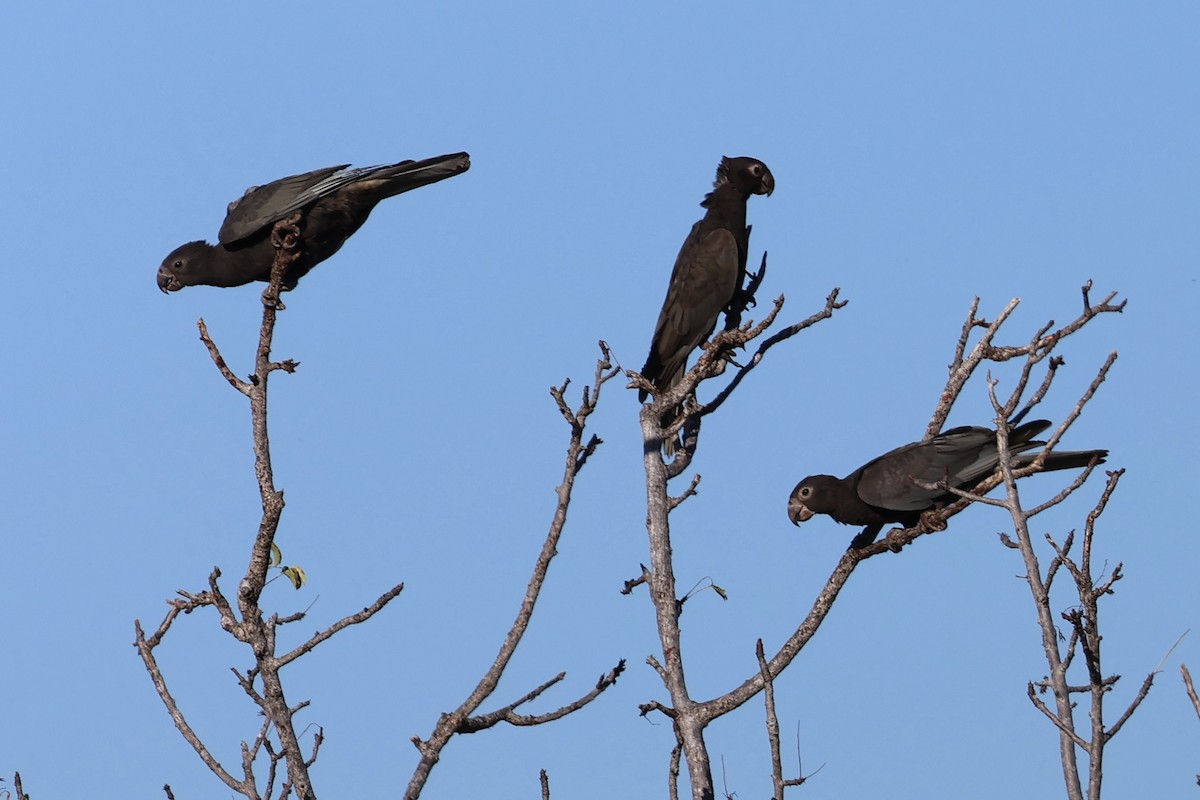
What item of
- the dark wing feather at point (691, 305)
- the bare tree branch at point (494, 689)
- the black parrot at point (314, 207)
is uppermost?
the dark wing feather at point (691, 305)

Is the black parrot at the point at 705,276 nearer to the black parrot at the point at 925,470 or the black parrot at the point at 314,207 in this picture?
the black parrot at the point at 925,470

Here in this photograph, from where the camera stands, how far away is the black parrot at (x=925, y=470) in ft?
23.9

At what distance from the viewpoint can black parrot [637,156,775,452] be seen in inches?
394

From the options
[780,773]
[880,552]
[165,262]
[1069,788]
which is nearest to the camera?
[1069,788]

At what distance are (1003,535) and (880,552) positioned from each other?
67.4 inches

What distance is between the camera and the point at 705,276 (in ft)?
33.3

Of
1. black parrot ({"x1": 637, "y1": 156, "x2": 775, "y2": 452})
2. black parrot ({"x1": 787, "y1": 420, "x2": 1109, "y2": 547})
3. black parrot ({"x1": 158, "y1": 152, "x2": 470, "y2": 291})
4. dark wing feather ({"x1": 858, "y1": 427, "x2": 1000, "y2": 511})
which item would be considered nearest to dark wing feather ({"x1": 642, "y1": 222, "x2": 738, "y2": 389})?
black parrot ({"x1": 637, "y1": 156, "x2": 775, "y2": 452})

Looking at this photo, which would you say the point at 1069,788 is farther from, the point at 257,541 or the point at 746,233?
the point at 746,233

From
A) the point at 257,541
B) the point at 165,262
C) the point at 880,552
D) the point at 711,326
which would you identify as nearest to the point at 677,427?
the point at 880,552

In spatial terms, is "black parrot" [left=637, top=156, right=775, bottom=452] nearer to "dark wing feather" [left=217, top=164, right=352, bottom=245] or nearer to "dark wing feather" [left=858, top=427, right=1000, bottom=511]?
"dark wing feather" [left=858, top=427, right=1000, bottom=511]

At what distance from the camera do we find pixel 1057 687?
15.7ft

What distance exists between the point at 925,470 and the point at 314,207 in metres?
3.74

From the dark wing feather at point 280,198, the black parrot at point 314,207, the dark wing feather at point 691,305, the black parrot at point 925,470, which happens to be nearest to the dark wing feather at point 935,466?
the black parrot at point 925,470

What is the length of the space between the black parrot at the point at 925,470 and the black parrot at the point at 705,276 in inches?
76.4
